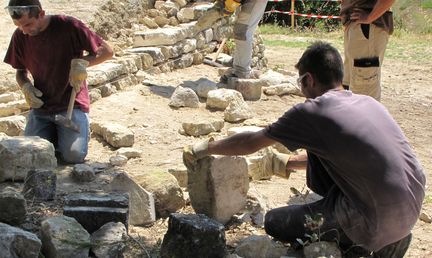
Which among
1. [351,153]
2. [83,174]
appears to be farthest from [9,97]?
[351,153]

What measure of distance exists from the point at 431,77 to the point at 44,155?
693 centimetres

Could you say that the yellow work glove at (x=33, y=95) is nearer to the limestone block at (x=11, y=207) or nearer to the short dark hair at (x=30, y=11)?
the short dark hair at (x=30, y=11)

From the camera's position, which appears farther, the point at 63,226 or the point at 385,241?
the point at 385,241

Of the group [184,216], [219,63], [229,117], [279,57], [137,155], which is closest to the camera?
[184,216]

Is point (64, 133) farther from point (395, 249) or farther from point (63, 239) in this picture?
point (395, 249)

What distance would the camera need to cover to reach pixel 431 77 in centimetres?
959

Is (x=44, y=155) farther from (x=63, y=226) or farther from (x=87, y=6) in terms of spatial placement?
(x=87, y=6)

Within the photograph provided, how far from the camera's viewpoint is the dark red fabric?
5.22m

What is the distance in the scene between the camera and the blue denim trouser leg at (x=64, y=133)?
5191 millimetres

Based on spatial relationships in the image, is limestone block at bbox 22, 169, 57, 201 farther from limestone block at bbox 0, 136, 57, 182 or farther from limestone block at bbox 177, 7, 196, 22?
limestone block at bbox 177, 7, 196, 22

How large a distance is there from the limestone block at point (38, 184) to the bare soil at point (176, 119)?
94 mm

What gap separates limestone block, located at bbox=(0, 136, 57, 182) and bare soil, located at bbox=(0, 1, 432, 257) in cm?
23

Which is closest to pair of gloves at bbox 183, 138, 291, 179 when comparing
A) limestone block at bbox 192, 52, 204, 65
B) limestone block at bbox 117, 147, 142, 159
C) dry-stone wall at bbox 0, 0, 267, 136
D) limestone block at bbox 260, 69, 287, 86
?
→ limestone block at bbox 117, 147, 142, 159

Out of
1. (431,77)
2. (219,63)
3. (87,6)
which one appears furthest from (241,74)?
(431,77)
